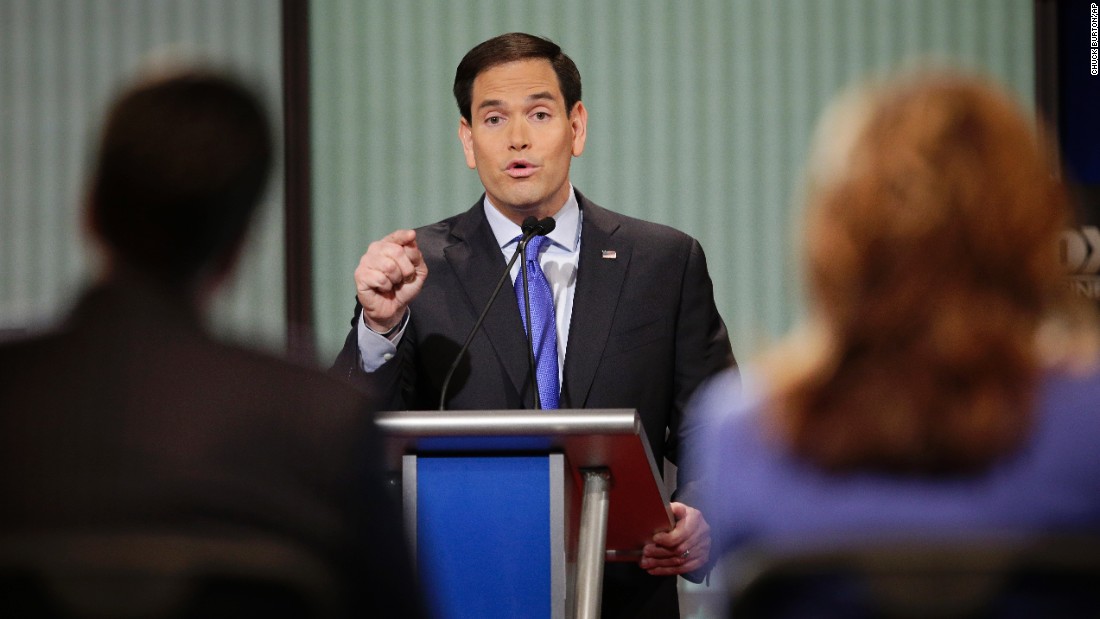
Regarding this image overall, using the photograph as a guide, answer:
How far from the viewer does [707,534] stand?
7.73 ft

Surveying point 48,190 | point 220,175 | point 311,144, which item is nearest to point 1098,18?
point 311,144

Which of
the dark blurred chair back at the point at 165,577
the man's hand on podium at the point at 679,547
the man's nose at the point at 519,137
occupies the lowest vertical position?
the man's hand on podium at the point at 679,547

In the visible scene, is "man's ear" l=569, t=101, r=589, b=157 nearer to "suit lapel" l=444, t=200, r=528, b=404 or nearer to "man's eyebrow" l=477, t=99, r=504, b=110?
"man's eyebrow" l=477, t=99, r=504, b=110

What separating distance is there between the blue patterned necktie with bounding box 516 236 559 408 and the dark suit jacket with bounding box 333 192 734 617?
0.03 metres

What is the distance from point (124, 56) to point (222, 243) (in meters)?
3.40

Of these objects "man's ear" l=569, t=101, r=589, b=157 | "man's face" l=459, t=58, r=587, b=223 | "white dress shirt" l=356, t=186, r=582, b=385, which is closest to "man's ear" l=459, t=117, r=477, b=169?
"man's face" l=459, t=58, r=587, b=223

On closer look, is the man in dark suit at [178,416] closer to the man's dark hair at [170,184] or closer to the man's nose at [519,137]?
the man's dark hair at [170,184]

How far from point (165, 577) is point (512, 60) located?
6.89 feet

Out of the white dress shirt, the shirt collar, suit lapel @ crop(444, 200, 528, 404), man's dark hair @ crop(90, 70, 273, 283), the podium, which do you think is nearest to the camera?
man's dark hair @ crop(90, 70, 273, 283)

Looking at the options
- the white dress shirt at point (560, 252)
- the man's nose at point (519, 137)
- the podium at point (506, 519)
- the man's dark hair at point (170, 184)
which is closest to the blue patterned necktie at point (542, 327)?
the white dress shirt at point (560, 252)

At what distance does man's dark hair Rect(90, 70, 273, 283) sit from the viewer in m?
1.18

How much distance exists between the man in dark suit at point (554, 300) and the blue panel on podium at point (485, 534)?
59 cm

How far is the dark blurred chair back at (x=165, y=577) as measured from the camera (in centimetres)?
101

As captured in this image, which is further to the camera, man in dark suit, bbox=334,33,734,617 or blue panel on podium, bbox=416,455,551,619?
man in dark suit, bbox=334,33,734,617
